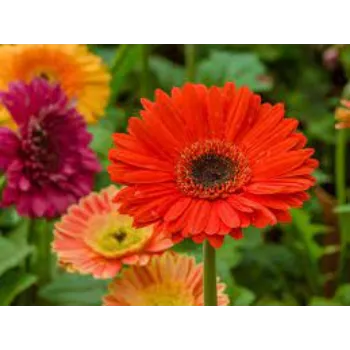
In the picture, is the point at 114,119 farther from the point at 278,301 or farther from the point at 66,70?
the point at 278,301

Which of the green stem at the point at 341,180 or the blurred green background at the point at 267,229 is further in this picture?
the green stem at the point at 341,180

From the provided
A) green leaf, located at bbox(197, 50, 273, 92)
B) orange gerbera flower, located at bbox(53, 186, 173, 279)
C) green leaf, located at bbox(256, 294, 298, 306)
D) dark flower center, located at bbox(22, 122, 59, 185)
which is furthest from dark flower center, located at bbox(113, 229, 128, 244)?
green leaf, located at bbox(197, 50, 273, 92)

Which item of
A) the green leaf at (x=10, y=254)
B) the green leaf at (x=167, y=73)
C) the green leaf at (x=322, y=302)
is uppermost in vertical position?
the green leaf at (x=167, y=73)

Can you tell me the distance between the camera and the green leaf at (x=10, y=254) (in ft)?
2.55

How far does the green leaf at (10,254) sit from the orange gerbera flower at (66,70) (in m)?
0.13

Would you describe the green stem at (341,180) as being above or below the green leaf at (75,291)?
above

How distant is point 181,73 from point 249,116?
1.94 ft

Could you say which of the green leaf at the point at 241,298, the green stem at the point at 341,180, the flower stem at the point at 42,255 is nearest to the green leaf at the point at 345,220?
the green stem at the point at 341,180

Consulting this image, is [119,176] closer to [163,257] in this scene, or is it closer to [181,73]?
[163,257]

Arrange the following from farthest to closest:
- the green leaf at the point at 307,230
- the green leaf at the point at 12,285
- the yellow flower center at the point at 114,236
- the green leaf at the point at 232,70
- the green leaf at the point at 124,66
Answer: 1. the green leaf at the point at 232,70
2. the green leaf at the point at 124,66
3. the green leaf at the point at 307,230
4. the green leaf at the point at 12,285
5. the yellow flower center at the point at 114,236

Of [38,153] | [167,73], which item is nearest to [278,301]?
[38,153]

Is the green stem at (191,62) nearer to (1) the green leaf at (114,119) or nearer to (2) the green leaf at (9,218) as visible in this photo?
(1) the green leaf at (114,119)

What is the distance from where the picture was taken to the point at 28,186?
2.37 ft

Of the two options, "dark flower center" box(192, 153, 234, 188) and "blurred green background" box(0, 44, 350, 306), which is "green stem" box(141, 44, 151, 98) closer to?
"blurred green background" box(0, 44, 350, 306)
